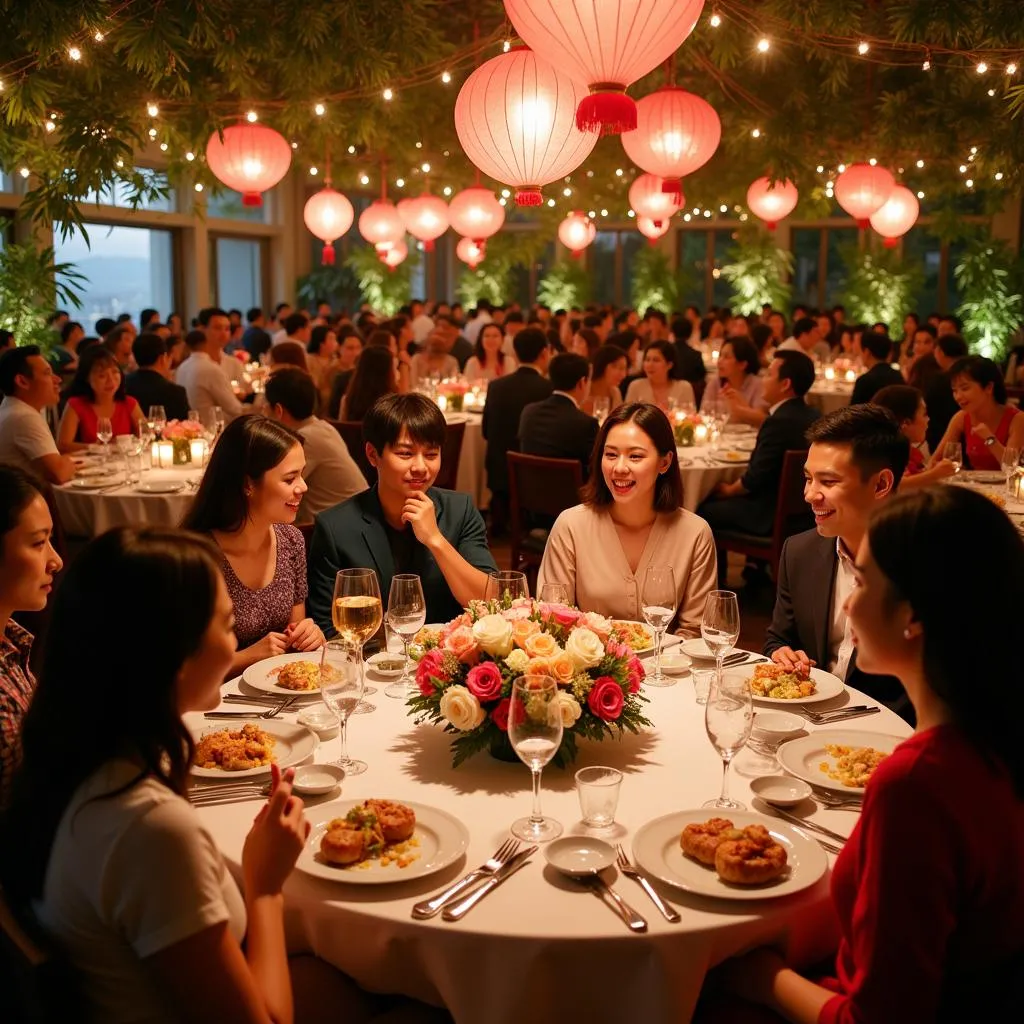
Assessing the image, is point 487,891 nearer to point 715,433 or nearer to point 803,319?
point 715,433

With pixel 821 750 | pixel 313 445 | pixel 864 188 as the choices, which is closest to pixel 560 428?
pixel 313 445

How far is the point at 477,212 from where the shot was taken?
8945 millimetres

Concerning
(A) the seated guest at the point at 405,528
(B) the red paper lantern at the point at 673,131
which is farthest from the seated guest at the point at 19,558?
(B) the red paper lantern at the point at 673,131

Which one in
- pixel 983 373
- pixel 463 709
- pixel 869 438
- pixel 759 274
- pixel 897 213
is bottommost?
pixel 463 709

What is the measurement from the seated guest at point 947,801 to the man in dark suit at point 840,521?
54.1 inches

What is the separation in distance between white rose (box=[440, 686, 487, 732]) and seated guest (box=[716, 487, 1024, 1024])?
730mm

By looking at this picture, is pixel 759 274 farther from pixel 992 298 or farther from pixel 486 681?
pixel 486 681

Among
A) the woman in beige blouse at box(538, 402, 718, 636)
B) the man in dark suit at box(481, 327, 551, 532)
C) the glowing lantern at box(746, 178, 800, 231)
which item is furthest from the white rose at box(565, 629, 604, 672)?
the glowing lantern at box(746, 178, 800, 231)

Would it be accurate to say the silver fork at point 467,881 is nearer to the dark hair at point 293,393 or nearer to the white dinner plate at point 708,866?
the white dinner plate at point 708,866

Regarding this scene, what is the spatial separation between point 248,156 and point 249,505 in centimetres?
373

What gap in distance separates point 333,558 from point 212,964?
1994 mm

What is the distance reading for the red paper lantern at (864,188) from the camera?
7.84 metres

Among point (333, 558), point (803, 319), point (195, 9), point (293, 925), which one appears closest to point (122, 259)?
point (803, 319)

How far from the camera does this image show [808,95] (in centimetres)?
935
